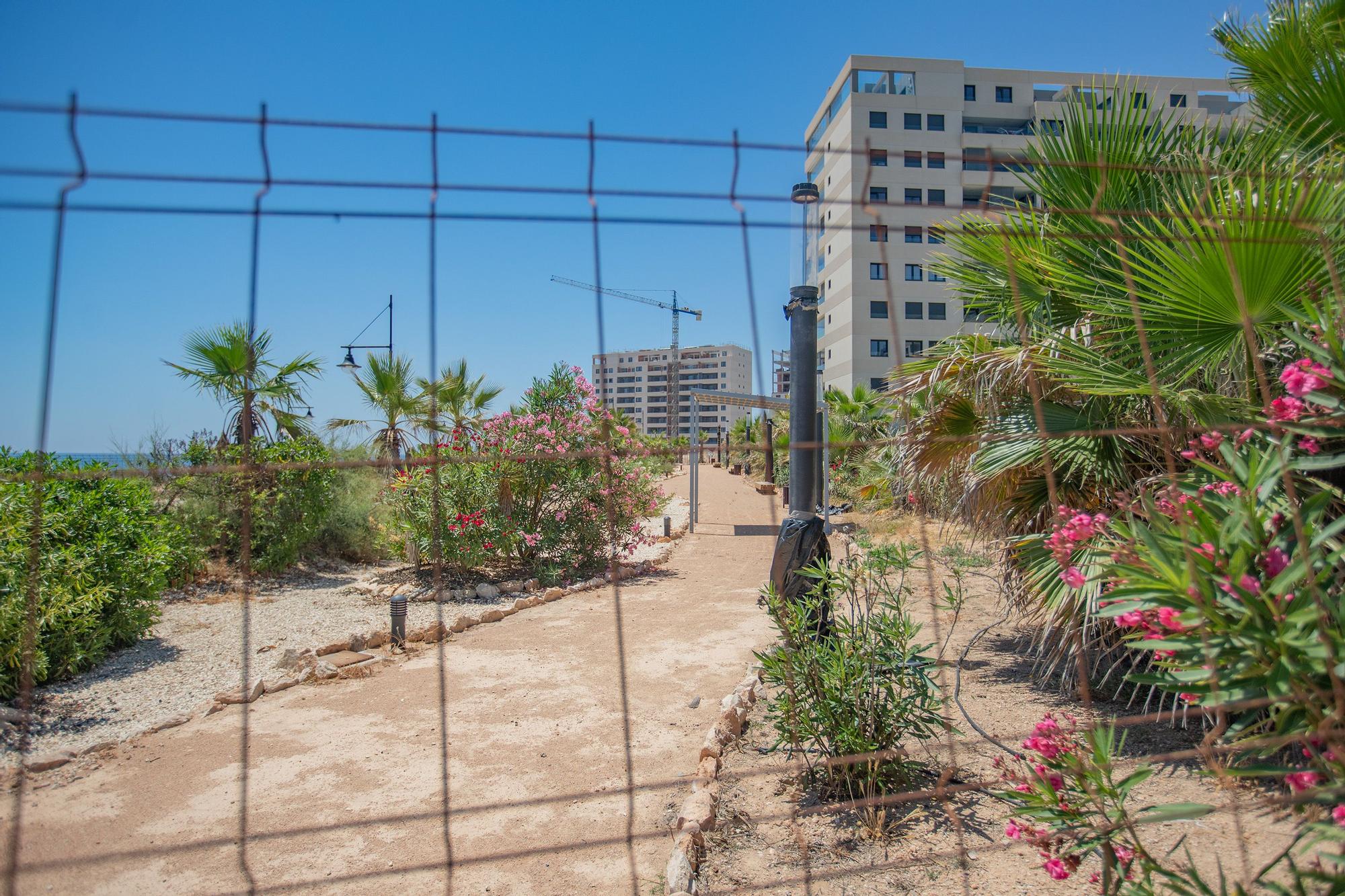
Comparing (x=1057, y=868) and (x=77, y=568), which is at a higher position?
(x=77, y=568)

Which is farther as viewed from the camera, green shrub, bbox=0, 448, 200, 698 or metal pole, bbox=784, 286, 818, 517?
green shrub, bbox=0, 448, 200, 698

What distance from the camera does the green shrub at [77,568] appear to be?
4078 millimetres

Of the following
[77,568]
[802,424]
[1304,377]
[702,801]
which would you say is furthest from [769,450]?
[77,568]

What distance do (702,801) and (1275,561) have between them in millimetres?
2079

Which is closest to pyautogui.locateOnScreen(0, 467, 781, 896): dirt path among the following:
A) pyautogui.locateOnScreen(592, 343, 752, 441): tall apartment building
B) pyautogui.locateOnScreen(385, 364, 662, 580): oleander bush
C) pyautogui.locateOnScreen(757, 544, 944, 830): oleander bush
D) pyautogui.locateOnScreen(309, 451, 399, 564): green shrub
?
pyautogui.locateOnScreen(757, 544, 944, 830): oleander bush

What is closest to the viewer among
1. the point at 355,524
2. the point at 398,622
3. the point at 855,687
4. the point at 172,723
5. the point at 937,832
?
the point at 937,832

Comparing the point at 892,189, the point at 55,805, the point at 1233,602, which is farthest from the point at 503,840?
the point at 892,189

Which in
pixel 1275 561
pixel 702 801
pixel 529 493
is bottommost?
pixel 702 801

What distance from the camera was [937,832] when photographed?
264cm

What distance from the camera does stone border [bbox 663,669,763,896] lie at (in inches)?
94.1

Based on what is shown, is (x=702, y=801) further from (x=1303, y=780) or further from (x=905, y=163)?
(x=905, y=163)

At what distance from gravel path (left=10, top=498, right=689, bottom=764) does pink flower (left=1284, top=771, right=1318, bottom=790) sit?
482 centimetres

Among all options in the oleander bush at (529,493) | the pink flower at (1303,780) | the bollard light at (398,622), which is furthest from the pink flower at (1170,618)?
the oleander bush at (529,493)

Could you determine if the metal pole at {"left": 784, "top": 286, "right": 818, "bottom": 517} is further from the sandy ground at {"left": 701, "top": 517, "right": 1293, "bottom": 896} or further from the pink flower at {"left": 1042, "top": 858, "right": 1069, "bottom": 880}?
the pink flower at {"left": 1042, "top": 858, "right": 1069, "bottom": 880}
